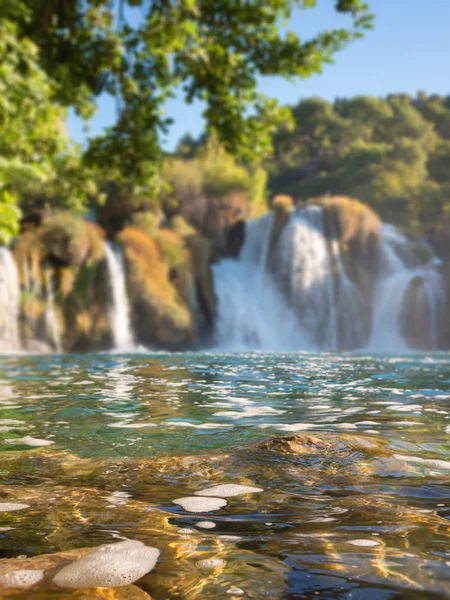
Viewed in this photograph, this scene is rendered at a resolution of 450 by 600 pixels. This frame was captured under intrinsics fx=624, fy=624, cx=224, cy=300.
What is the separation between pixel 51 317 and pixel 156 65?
12.2 meters

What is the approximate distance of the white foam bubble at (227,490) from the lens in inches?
104

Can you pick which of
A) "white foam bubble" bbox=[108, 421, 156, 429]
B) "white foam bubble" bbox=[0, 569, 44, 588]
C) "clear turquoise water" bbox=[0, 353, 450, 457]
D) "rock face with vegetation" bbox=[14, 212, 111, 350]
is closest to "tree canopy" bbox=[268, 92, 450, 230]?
"rock face with vegetation" bbox=[14, 212, 111, 350]

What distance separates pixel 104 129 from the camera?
36.6ft

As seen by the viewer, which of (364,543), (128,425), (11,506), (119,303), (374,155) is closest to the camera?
(364,543)

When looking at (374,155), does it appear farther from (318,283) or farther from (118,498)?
(118,498)

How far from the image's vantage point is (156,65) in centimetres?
1112

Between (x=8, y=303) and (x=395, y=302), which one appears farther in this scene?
(x=395, y=302)

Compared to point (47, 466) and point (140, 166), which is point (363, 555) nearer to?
point (47, 466)

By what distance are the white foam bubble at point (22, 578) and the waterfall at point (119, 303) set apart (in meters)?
20.9

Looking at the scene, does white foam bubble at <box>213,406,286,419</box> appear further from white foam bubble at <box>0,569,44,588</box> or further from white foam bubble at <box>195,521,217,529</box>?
white foam bubble at <box>0,569,44,588</box>

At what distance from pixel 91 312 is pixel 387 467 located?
19778mm

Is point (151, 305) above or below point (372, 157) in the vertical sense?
below

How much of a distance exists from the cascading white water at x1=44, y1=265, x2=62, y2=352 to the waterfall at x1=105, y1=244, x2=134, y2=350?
6.62 feet

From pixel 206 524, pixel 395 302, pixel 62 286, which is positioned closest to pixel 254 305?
pixel 395 302
